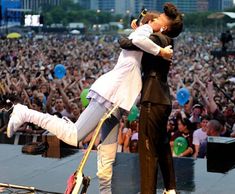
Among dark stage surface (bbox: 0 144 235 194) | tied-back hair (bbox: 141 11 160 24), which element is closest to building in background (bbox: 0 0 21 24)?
dark stage surface (bbox: 0 144 235 194)

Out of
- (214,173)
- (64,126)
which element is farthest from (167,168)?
(214,173)

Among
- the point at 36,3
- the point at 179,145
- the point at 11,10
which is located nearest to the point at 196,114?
the point at 179,145

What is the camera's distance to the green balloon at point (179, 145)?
898cm

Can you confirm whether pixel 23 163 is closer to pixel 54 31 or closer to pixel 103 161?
pixel 103 161

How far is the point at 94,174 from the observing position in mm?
7531

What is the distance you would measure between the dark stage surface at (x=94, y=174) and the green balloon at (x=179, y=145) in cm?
71

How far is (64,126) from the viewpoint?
216 inches

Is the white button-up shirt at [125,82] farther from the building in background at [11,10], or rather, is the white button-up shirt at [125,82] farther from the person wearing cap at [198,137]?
the building in background at [11,10]

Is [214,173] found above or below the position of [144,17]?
below

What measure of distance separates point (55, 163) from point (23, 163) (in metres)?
0.40

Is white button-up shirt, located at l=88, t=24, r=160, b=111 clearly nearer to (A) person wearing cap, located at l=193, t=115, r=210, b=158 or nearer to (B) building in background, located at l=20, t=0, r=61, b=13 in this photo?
(A) person wearing cap, located at l=193, t=115, r=210, b=158

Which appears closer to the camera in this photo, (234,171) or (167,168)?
(167,168)

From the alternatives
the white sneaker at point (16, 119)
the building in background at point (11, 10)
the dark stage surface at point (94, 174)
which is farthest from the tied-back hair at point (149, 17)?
the building in background at point (11, 10)

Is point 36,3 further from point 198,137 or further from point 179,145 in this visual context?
point 179,145
